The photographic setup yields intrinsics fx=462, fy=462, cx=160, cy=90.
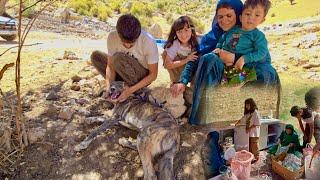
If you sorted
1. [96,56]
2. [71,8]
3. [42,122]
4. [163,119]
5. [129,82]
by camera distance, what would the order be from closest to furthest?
[163,119]
[129,82]
[42,122]
[96,56]
[71,8]

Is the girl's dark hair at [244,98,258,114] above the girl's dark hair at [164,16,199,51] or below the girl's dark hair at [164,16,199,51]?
below

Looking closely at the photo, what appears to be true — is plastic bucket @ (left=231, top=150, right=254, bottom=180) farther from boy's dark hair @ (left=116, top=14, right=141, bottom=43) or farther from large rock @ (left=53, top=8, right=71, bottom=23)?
large rock @ (left=53, top=8, right=71, bottom=23)

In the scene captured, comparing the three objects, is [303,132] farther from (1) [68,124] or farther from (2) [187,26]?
(1) [68,124]

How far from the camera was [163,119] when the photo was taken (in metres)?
3.44

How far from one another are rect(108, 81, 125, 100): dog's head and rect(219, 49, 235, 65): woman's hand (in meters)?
0.86

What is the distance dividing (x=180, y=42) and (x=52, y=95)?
4.95ft

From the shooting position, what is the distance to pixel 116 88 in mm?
3691

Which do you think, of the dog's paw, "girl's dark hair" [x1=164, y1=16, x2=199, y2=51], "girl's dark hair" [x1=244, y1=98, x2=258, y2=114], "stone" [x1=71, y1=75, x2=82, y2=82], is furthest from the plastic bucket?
"stone" [x1=71, y1=75, x2=82, y2=82]

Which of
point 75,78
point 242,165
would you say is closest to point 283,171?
point 242,165

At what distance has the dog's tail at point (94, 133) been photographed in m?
3.56

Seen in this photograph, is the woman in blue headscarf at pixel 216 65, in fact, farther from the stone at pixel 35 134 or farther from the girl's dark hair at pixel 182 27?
the stone at pixel 35 134

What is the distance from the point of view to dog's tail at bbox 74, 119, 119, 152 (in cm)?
356

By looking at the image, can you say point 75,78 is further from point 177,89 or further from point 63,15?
point 63,15

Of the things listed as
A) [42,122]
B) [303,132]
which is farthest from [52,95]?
[303,132]
